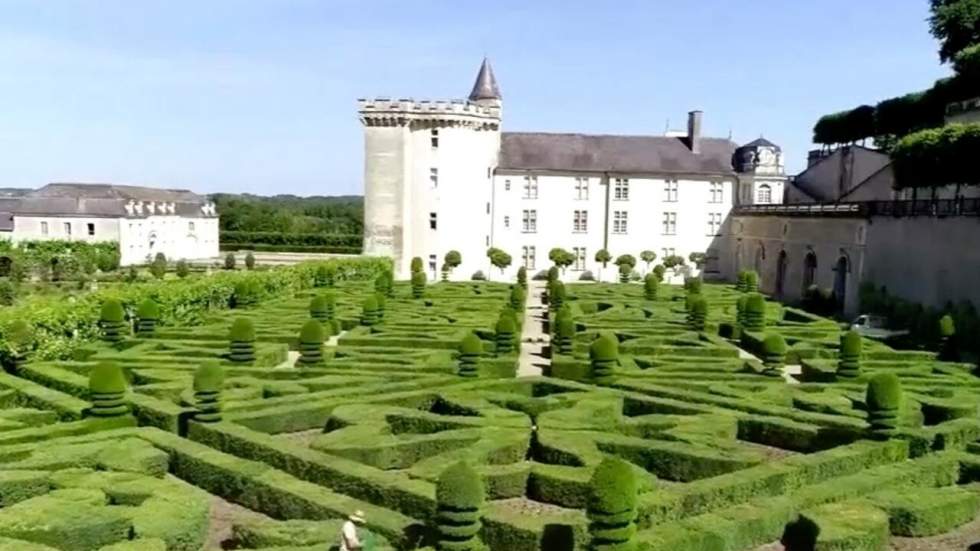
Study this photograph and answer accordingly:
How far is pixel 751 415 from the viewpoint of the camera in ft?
57.0

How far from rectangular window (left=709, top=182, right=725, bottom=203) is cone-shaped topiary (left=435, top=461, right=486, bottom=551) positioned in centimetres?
5102

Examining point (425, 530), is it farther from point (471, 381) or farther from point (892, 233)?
point (892, 233)

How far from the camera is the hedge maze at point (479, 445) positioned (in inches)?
453

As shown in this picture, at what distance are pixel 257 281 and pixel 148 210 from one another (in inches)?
1485

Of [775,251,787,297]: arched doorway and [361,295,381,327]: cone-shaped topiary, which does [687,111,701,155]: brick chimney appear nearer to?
[775,251,787,297]: arched doorway

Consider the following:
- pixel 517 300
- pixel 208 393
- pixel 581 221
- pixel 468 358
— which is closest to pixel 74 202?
pixel 581 221

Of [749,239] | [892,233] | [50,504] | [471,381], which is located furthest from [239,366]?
[749,239]

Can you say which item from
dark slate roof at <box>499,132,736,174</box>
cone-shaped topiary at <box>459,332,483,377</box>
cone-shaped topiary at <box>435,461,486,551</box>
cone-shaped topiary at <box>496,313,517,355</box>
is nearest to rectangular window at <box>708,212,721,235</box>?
dark slate roof at <box>499,132,736,174</box>

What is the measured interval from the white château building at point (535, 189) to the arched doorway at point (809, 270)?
12014 millimetres

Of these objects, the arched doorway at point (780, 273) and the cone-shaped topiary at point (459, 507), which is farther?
the arched doorway at point (780, 273)

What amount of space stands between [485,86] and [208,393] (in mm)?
45923

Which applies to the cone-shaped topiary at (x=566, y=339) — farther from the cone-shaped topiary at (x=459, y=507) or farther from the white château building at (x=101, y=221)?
the white château building at (x=101, y=221)

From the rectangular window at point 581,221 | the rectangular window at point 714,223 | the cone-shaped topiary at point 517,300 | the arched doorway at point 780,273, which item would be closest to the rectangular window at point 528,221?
the rectangular window at point 581,221

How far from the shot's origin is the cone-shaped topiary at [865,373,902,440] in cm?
1564
